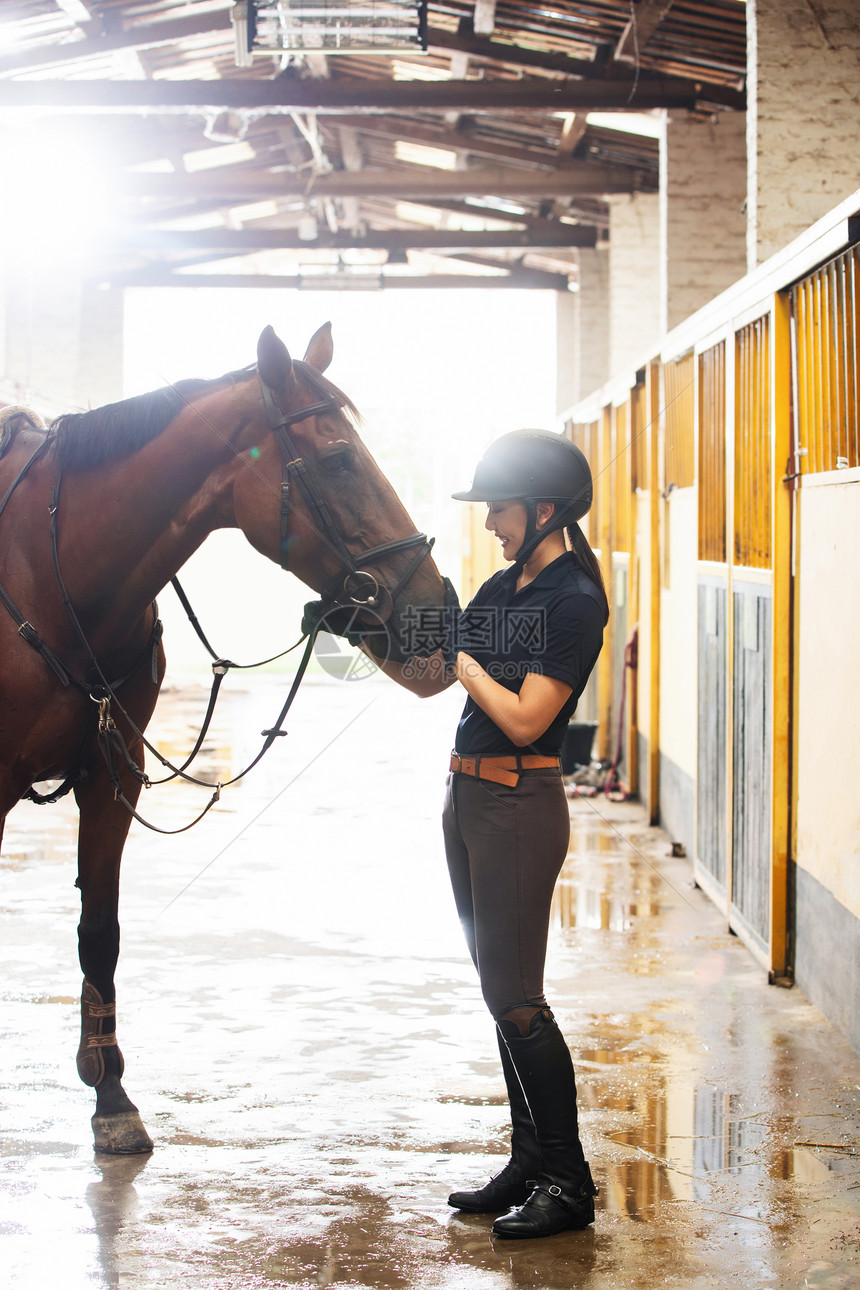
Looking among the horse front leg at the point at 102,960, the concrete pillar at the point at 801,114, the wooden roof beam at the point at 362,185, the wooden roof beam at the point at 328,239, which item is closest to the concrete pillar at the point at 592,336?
the wooden roof beam at the point at 328,239

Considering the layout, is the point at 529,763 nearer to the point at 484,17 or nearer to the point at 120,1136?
the point at 120,1136

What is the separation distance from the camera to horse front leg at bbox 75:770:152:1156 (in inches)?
98.7

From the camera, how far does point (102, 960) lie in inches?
104

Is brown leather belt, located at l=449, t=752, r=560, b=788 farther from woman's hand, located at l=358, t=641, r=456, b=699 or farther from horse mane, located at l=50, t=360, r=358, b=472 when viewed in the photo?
horse mane, located at l=50, t=360, r=358, b=472

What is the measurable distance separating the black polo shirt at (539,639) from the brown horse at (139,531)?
12 cm

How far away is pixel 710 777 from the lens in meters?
4.78

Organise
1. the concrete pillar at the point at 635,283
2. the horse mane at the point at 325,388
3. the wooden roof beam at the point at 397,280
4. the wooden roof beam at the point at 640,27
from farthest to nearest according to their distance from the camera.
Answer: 1. the wooden roof beam at the point at 397,280
2. the concrete pillar at the point at 635,283
3. the wooden roof beam at the point at 640,27
4. the horse mane at the point at 325,388

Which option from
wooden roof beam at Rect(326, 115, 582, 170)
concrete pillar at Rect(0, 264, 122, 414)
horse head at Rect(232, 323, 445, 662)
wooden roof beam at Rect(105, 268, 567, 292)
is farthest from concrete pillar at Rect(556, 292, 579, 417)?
horse head at Rect(232, 323, 445, 662)

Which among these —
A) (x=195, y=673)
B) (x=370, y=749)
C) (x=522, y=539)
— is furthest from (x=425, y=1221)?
(x=195, y=673)

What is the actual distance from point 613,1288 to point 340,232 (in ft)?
43.3

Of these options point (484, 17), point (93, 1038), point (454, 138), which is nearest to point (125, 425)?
point (93, 1038)

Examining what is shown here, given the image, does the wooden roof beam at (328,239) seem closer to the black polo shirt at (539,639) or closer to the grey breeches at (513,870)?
the black polo shirt at (539,639)

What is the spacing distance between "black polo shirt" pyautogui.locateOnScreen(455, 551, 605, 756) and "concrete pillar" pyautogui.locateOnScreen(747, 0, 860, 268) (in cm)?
368

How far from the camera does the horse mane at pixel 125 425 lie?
229 cm
